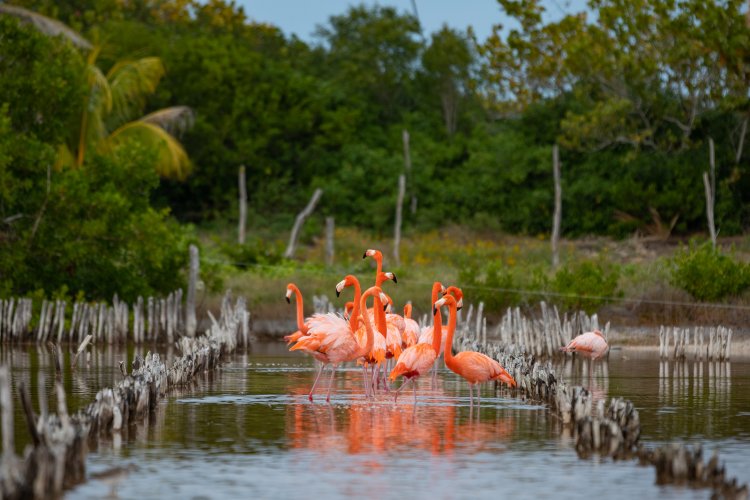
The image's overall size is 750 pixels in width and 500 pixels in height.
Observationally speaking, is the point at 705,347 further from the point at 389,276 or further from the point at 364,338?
the point at 364,338

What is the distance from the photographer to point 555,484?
10.2 metres

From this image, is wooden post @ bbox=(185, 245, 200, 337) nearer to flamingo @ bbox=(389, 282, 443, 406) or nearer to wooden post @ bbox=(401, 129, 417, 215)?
flamingo @ bbox=(389, 282, 443, 406)

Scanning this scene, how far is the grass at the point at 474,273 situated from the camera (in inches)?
1070

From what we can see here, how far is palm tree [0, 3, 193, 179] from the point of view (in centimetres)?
3375

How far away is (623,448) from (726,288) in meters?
16.1

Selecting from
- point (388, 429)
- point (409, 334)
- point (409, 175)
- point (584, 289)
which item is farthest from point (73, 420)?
point (409, 175)

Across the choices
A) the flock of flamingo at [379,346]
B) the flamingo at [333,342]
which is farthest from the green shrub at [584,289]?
the flamingo at [333,342]

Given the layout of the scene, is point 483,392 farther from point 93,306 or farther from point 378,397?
point 93,306

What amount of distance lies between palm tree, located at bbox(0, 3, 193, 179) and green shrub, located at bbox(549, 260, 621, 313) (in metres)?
9.99

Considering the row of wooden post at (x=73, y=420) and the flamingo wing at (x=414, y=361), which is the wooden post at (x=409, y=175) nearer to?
the row of wooden post at (x=73, y=420)

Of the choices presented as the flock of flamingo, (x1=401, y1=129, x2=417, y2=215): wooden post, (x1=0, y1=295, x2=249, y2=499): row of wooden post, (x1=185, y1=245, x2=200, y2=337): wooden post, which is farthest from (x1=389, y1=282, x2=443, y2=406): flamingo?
(x1=401, y1=129, x2=417, y2=215): wooden post

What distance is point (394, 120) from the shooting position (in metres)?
50.6

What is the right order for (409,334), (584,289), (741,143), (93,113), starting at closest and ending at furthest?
1. (409,334)
2. (584,289)
3. (93,113)
4. (741,143)

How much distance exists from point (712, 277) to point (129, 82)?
17282 millimetres
